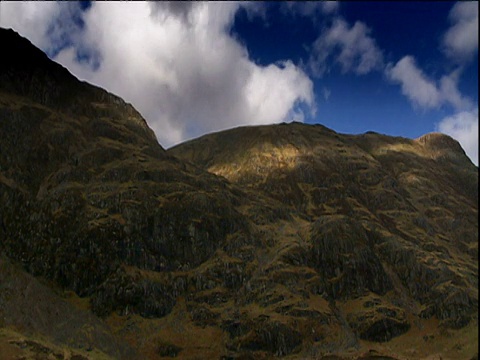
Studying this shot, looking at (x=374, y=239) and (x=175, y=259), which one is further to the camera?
(x=374, y=239)

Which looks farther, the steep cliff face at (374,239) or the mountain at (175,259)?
the steep cliff face at (374,239)

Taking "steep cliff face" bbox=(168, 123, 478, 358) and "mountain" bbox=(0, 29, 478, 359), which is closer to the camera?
"mountain" bbox=(0, 29, 478, 359)

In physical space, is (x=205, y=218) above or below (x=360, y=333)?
above

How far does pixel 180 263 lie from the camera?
115m

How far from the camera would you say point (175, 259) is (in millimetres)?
115625

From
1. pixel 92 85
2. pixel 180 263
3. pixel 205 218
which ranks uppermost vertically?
pixel 92 85

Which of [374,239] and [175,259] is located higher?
[374,239]

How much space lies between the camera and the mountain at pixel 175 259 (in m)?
95.6

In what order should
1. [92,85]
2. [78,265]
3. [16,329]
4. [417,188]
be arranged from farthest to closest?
1. [417,188]
2. [92,85]
3. [78,265]
4. [16,329]

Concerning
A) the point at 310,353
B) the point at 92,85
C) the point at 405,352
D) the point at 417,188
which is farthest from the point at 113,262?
the point at 417,188

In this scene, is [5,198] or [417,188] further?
[417,188]

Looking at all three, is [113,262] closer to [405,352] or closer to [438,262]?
[405,352]

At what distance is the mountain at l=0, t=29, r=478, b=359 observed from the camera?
95625 mm

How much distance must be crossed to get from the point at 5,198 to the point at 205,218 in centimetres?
5724
